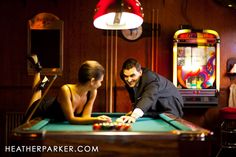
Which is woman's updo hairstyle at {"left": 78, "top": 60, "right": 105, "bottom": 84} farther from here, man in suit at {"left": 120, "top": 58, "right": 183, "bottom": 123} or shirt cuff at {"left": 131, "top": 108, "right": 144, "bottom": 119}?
man in suit at {"left": 120, "top": 58, "right": 183, "bottom": 123}

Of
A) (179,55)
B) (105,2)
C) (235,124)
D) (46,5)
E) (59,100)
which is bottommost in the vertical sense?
(235,124)

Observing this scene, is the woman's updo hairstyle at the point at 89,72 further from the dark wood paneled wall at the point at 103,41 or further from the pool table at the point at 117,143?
the dark wood paneled wall at the point at 103,41

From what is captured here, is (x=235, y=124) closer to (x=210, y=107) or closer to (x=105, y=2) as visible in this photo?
(x=210, y=107)

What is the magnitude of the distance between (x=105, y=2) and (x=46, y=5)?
2731 millimetres

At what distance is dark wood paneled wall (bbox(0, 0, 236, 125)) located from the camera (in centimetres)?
501

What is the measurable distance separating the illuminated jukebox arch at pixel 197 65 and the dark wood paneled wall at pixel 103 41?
1.18 feet

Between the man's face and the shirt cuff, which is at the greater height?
the man's face

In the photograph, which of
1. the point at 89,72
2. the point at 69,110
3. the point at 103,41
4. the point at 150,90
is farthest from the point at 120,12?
the point at 103,41

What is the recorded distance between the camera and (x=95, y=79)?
106 inches

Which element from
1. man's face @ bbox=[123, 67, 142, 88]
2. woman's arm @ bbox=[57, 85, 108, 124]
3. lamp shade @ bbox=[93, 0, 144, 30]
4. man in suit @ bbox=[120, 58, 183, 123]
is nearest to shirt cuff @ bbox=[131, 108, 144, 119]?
man in suit @ bbox=[120, 58, 183, 123]

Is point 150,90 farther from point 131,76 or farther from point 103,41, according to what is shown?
point 103,41

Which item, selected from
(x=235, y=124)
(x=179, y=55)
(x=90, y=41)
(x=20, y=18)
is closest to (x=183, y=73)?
(x=179, y=55)

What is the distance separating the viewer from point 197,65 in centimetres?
477

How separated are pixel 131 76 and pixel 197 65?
1.80 meters
